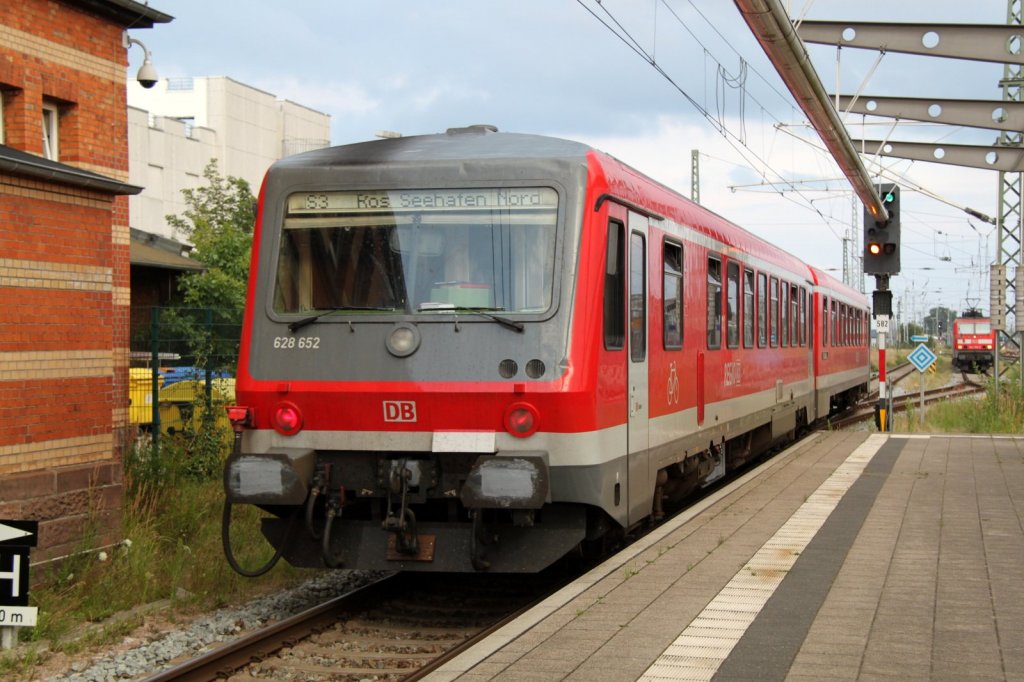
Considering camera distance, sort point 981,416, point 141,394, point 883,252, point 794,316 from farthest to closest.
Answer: point 981,416 → point 883,252 → point 794,316 → point 141,394

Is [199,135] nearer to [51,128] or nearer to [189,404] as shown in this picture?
[189,404]

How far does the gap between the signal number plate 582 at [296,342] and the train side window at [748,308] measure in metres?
6.69

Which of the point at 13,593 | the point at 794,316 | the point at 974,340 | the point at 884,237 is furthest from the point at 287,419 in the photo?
the point at 974,340

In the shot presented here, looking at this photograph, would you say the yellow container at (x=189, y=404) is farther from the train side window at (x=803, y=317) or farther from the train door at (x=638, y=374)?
the train side window at (x=803, y=317)

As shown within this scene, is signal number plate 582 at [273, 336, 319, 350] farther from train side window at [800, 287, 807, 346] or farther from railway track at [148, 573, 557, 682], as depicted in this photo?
train side window at [800, 287, 807, 346]

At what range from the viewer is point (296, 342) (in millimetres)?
8242

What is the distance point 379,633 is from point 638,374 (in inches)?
106

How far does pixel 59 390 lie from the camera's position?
384 inches

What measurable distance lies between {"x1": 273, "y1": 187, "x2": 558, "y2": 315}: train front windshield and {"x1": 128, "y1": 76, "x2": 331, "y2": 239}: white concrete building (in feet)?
169

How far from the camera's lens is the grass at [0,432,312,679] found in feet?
25.5

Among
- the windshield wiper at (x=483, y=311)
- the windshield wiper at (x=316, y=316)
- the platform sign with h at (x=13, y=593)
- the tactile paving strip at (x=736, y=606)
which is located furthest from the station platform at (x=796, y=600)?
the platform sign with h at (x=13, y=593)

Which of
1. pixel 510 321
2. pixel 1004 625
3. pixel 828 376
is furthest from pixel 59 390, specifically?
pixel 828 376

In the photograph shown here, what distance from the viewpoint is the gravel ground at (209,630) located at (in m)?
6.95

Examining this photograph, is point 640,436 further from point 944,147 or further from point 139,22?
point 944,147
